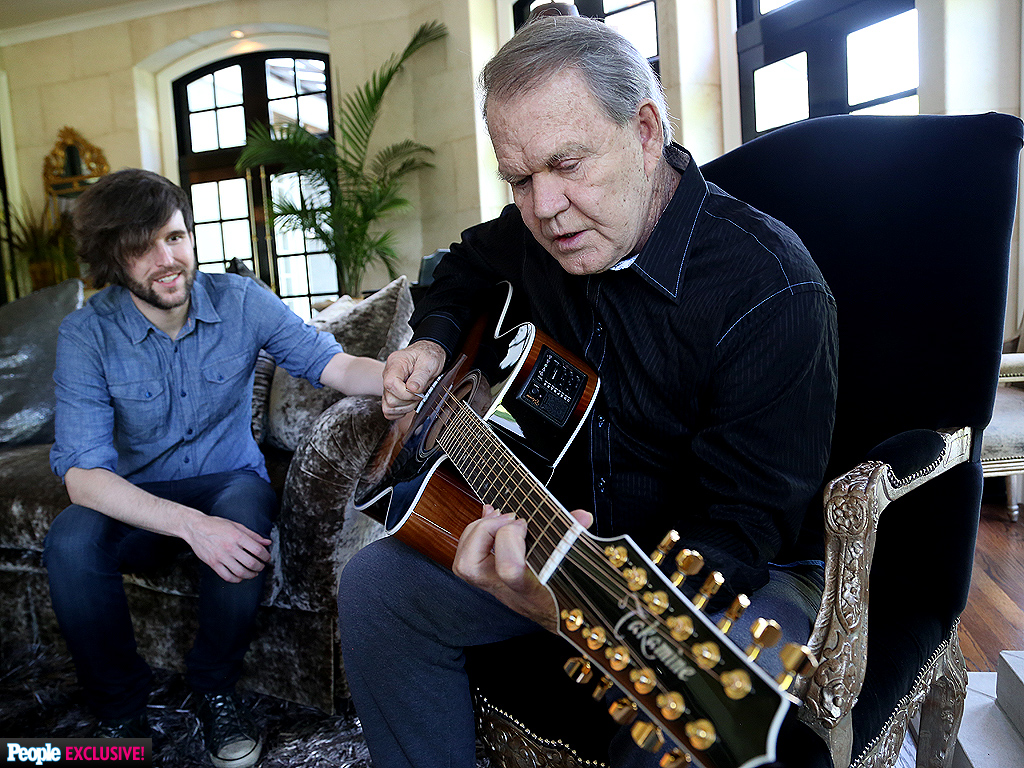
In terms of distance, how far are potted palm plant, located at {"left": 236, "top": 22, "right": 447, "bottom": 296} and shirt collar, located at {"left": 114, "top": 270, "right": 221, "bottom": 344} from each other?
3.68 m

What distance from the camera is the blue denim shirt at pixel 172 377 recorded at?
62.0 inches

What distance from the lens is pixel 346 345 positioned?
195cm

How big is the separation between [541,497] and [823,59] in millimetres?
3720

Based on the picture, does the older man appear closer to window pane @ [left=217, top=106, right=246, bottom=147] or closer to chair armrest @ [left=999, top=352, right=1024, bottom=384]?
chair armrest @ [left=999, top=352, right=1024, bottom=384]

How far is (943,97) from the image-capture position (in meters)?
2.89

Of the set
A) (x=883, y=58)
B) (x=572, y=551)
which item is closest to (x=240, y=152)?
(x=883, y=58)

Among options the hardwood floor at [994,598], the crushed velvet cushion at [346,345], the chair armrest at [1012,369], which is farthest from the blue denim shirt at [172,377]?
the chair armrest at [1012,369]

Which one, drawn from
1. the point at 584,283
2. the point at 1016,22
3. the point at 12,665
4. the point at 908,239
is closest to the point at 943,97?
the point at 1016,22

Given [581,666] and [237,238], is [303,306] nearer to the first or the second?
[237,238]

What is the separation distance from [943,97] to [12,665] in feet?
12.6

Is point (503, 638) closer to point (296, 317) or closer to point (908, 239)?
point (908, 239)

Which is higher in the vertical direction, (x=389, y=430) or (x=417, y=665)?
(x=389, y=430)

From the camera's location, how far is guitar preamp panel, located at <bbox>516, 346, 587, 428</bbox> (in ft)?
3.13

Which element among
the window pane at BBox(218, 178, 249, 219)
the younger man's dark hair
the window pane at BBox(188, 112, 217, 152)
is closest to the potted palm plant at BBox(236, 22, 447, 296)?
the window pane at BBox(218, 178, 249, 219)
